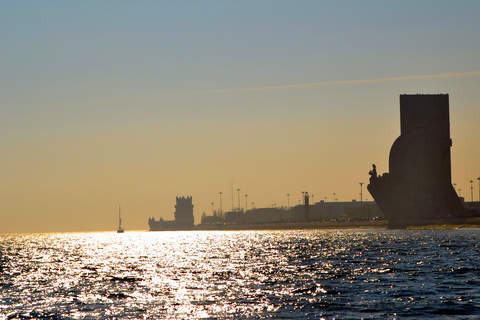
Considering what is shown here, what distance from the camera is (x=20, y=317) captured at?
3344cm

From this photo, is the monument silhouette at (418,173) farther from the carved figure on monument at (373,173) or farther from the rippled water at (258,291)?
the rippled water at (258,291)


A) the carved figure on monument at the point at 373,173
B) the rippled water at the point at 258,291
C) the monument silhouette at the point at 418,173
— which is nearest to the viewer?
the rippled water at the point at 258,291

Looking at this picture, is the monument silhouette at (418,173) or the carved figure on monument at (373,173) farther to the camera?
the carved figure on monument at (373,173)

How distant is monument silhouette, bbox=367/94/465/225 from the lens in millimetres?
182875

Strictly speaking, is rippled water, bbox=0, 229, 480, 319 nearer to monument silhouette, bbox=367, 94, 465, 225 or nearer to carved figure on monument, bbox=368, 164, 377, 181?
monument silhouette, bbox=367, 94, 465, 225

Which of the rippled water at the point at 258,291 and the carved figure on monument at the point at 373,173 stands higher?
the carved figure on monument at the point at 373,173

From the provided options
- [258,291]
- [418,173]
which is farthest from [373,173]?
[258,291]

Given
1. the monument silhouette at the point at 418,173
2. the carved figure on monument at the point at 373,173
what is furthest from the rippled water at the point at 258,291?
the carved figure on monument at the point at 373,173

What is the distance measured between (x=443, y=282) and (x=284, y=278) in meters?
11.3

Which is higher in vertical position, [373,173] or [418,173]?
[373,173]

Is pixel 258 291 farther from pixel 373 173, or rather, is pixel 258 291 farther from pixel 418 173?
pixel 418 173

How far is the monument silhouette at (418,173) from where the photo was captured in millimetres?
182875

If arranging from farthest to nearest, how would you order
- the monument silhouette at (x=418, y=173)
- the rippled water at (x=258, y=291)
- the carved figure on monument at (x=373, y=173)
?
the carved figure on monument at (x=373, y=173), the monument silhouette at (x=418, y=173), the rippled water at (x=258, y=291)

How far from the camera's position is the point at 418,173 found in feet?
604
